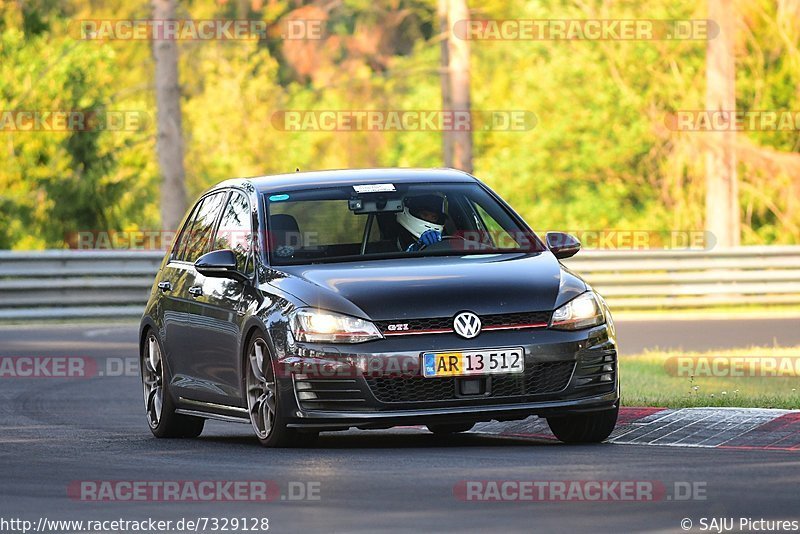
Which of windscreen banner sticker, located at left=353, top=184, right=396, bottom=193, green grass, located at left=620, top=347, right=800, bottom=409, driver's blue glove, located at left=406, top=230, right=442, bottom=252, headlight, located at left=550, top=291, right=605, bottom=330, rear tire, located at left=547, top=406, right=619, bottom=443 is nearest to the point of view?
→ headlight, located at left=550, top=291, right=605, bottom=330

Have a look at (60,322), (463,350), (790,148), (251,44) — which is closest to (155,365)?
(463,350)

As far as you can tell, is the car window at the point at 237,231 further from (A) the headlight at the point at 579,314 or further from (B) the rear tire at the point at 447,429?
(A) the headlight at the point at 579,314

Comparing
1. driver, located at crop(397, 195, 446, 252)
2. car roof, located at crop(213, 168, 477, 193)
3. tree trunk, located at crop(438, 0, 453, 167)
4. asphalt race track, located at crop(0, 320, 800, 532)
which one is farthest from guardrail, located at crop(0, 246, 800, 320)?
driver, located at crop(397, 195, 446, 252)

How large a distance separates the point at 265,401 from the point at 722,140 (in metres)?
29.0

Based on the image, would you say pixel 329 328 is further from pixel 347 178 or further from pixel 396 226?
pixel 347 178

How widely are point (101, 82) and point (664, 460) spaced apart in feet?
150

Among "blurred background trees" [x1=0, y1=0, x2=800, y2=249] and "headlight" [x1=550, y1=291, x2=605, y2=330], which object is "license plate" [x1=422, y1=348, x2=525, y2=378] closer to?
"headlight" [x1=550, y1=291, x2=605, y2=330]

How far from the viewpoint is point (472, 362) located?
1091 centimetres

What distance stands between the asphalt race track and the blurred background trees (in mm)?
23203

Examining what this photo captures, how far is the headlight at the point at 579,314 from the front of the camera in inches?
439

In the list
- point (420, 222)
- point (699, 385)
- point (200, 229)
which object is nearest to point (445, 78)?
point (699, 385)

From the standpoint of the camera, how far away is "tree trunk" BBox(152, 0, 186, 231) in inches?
1348

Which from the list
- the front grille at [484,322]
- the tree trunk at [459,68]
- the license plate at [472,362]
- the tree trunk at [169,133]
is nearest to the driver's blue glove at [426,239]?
the front grille at [484,322]

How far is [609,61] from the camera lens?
49.4 meters
